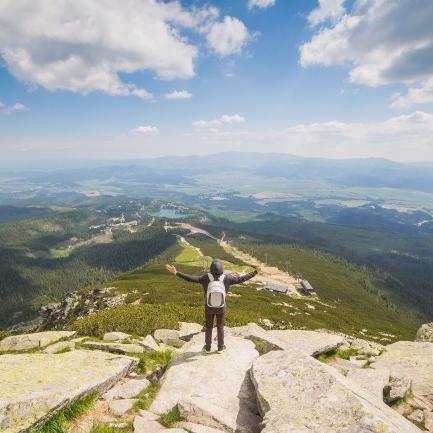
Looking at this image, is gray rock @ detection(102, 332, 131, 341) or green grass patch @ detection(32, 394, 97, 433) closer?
green grass patch @ detection(32, 394, 97, 433)

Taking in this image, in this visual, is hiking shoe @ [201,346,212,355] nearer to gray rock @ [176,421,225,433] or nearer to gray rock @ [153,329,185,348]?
gray rock @ [176,421,225,433]

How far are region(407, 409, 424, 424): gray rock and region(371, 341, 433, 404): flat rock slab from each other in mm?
1541

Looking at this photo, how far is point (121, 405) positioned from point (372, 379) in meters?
10.4

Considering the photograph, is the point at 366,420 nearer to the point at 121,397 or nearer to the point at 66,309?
the point at 121,397

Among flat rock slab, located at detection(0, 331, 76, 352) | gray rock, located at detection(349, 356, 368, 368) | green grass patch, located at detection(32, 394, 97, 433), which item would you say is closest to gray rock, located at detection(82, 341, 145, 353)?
flat rock slab, located at detection(0, 331, 76, 352)

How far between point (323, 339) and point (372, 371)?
233 inches

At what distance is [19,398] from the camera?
9.38 m

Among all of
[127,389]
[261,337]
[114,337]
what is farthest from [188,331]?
[127,389]

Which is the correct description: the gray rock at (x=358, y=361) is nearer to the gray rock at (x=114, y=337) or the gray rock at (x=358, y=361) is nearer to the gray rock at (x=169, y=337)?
the gray rock at (x=169, y=337)

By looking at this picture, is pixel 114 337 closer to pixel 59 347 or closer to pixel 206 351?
pixel 59 347

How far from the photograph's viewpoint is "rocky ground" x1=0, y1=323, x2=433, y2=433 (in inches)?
359

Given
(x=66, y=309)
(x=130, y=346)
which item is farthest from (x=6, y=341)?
(x=66, y=309)

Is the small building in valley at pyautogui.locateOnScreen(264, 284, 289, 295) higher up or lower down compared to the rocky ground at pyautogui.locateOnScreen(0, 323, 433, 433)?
lower down

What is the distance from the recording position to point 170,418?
34.0 feet
